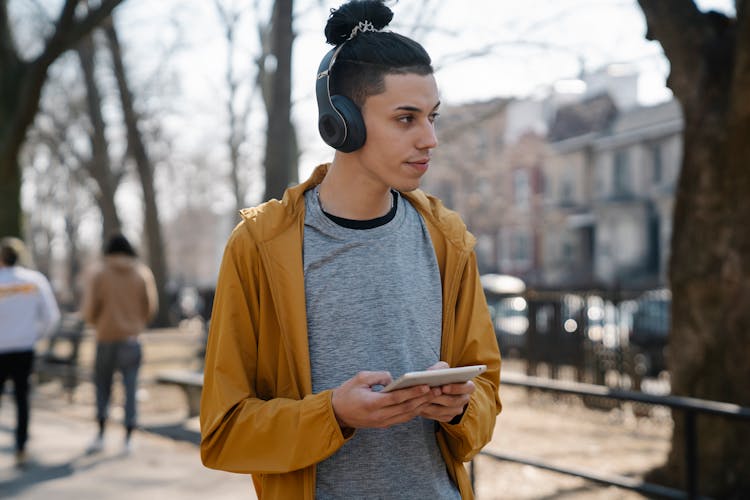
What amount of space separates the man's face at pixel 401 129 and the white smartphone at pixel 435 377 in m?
0.55

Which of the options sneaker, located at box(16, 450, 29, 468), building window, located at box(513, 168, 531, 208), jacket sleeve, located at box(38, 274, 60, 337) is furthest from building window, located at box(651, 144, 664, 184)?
sneaker, located at box(16, 450, 29, 468)

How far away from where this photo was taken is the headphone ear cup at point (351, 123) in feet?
7.39

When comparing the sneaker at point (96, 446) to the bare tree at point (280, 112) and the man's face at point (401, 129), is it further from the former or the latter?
the man's face at point (401, 129)

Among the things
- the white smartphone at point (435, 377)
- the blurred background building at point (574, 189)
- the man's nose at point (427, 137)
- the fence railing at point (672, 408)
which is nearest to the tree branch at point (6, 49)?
the fence railing at point (672, 408)

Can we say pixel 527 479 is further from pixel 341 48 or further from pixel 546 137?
pixel 546 137

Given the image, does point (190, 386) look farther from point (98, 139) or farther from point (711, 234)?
point (98, 139)

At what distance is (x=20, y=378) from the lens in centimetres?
839

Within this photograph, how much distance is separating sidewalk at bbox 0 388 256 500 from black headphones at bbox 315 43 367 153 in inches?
205

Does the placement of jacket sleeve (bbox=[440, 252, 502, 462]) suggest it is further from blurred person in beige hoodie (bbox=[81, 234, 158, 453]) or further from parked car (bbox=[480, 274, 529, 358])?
parked car (bbox=[480, 274, 529, 358])

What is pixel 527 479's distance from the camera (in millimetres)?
7824

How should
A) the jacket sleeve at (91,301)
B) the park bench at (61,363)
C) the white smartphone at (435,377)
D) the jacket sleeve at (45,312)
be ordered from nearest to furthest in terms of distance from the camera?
the white smartphone at (435,377) < the jacket sleeve at (45,312) < the jacket sleeve at (91,301) < the park bench at (61,363)

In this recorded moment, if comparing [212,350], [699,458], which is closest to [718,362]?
[699,458]

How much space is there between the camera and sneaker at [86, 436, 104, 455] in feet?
28.3

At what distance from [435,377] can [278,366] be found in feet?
1.74
